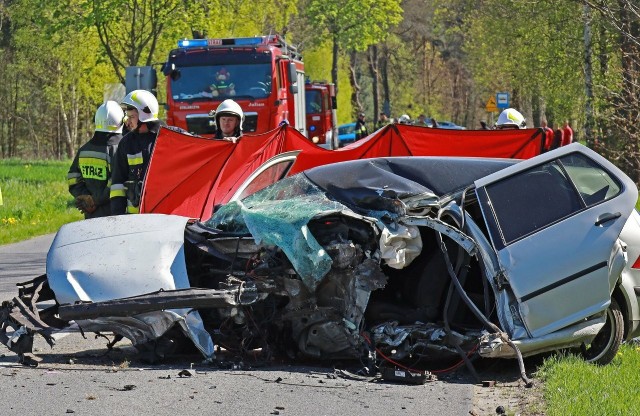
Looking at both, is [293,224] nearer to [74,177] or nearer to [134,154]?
[134,154]

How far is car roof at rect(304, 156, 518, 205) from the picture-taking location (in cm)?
791

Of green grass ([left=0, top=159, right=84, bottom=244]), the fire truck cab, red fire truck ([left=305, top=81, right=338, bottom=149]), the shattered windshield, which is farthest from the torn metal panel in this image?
red fire truck ([left=305, top=81, right=338, bottom=149])

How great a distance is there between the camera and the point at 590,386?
7125mm

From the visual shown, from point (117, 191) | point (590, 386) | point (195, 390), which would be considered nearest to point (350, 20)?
point (117, 191)

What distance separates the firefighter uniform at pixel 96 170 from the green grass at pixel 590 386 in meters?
4.58

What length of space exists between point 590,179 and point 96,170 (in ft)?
15.2

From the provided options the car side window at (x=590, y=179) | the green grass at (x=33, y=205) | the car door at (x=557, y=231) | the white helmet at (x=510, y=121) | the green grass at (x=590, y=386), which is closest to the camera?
the green grass at (x=590, y=386)

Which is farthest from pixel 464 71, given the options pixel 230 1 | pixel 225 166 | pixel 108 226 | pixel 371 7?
pixel 108 226

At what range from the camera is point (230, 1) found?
37.2 m

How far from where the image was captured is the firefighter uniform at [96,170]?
10594 millimetres

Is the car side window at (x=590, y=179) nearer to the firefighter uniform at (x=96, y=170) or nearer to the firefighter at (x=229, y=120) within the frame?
the firefighter uniform at (x=96, y=170)

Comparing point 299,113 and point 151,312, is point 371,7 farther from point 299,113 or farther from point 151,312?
point 151,312

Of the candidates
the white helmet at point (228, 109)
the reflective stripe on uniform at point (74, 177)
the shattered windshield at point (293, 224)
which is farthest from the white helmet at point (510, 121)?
the shattered windshield at point (293, 224)

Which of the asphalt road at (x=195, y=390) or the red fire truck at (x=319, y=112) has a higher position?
the asphalt road at (x=195, y=390)
